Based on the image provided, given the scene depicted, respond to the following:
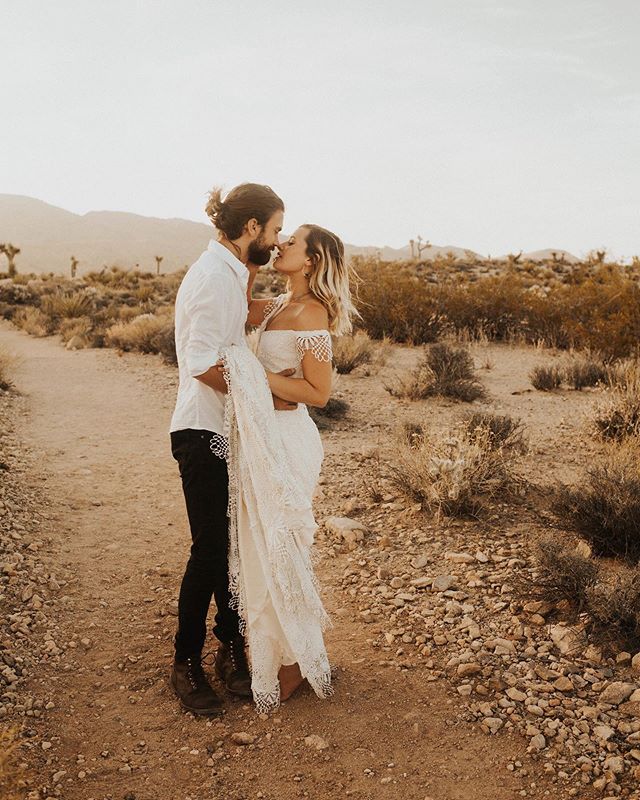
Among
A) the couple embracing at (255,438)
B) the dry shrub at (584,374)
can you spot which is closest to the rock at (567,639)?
the couple embracing at (255,438)

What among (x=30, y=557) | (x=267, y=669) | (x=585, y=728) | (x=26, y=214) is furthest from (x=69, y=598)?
(x=26, y=214)

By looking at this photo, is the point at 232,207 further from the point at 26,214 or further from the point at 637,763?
the point at 26,214

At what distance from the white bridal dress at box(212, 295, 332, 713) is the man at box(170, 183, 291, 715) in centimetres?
8

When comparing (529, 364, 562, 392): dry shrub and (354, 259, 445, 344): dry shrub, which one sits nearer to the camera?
(529, 364, 562, 392): dry shrub

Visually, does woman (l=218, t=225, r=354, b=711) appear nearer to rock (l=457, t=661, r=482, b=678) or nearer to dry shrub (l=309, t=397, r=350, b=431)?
rock (l=457, t=661, r=482, b=678)

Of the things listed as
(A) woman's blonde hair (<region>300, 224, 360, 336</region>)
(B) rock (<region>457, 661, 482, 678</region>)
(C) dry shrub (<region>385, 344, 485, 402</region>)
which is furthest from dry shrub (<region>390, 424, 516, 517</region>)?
(C) dry shrub (<region>385, 344, 485, 402</region>)

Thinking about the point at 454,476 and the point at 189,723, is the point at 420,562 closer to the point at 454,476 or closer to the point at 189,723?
the point at 454,476

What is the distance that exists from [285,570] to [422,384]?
698cm

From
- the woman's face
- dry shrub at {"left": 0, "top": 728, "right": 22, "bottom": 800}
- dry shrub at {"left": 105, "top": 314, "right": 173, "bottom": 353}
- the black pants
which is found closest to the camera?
dry shrub at {"left": 0, "top": 728, "right": 22, "bottom": 800}

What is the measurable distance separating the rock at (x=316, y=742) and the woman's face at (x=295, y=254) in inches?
81.5

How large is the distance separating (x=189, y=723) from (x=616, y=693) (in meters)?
1.98

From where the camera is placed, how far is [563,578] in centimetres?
423

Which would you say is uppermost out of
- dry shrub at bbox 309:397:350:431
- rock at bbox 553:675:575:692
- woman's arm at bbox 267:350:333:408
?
woman's arm at bbox 267:350:333:408

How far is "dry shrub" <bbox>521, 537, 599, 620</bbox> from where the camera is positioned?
4.15 m
